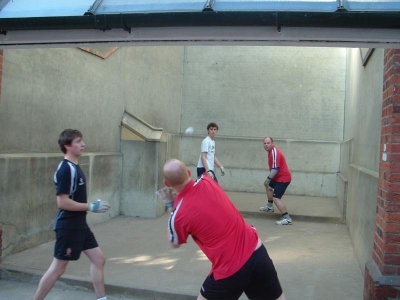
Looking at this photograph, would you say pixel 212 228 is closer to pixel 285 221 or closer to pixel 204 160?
pixel 204 160

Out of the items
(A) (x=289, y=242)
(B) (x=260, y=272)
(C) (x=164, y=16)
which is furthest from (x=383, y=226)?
(A) (x=289, y=242)

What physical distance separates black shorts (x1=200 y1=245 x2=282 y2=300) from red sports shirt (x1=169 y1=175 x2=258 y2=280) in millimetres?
40

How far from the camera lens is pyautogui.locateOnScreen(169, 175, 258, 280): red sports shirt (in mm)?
2650

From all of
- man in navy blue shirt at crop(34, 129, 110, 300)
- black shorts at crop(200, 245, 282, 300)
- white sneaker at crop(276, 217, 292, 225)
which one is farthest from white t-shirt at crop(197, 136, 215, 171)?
black shorts at crop(200, 245, 282, 300)

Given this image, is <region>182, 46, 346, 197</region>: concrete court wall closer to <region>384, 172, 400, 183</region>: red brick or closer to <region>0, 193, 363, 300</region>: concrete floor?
<region>0, 193, 363, 300</region>: concrete floor

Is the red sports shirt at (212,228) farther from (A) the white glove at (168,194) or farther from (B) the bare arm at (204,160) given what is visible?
(B) the bare arm at (204,160)

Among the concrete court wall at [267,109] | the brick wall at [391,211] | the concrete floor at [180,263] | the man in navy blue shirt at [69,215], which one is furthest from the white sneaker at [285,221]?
the man in navy blue shirt at [69,215]

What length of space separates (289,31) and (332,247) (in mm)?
4137

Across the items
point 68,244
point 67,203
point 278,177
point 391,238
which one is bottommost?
point 68,244

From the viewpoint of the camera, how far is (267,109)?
1141 centimetres

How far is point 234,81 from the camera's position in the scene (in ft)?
37.9

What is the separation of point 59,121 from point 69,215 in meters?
3.13

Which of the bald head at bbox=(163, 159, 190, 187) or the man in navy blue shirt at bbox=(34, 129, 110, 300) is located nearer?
the bald head at bbox=(163, 159, 190, 187)

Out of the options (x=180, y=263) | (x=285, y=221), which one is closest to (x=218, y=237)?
(x=180, y=263)
